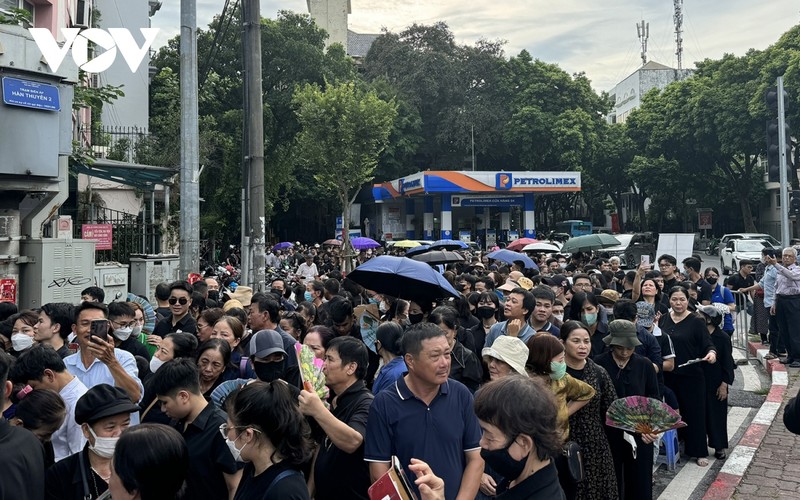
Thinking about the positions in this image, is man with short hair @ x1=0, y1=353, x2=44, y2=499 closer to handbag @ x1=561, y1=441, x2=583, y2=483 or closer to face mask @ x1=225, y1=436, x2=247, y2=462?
face mask @ x1=225, y1=436, x2=247, y2=462

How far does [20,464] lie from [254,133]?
8.72 metres

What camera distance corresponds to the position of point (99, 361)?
4.75 metres

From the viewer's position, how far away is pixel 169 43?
33.0 metres

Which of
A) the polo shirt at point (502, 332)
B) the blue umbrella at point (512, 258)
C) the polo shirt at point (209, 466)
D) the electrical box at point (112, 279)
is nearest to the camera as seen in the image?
the polo shirt at point (209, 466)

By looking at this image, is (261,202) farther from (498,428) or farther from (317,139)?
(317,139)

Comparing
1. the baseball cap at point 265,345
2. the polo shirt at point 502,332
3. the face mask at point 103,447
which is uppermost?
the baseball cap at point 265,345

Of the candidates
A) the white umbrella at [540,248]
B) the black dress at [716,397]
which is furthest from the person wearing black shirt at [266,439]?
the white umbrella at [540,248]

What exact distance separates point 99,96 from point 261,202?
15.7ft

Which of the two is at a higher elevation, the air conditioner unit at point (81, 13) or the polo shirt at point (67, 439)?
the air conditioner unit at point (81, 13)

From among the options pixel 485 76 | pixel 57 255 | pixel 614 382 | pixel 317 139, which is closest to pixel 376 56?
pixel 485 76

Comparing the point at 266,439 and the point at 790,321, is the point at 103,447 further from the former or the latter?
the point at 790,321

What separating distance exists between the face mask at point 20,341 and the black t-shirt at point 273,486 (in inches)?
142

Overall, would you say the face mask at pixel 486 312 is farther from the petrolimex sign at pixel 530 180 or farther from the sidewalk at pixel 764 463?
the petrolimex sign at pixel 530 180

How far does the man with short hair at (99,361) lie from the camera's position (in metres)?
4.25
